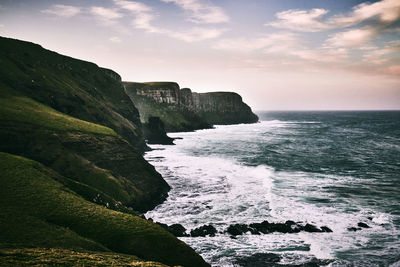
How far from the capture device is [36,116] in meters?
37.6

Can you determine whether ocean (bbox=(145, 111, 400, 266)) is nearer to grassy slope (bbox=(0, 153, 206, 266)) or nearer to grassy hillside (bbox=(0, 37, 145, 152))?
grassy slope (bbox=(0, 153, 206, 266))

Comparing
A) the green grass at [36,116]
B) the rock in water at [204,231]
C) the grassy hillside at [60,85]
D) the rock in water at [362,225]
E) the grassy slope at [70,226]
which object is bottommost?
the rock in water at [204,231]

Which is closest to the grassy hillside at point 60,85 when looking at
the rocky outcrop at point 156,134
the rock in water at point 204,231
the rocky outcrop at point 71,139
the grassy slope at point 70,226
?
the rocky outcrop at point 71,139

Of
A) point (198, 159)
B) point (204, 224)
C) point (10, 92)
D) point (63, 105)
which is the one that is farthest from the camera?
point (198, 159)

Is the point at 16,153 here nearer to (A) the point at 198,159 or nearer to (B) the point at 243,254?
(B) the point at 243,254

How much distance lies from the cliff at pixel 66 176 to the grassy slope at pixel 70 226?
0.06 metres

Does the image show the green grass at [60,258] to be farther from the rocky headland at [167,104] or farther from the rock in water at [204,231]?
the rocky headland at [167,104]

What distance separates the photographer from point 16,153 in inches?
1238

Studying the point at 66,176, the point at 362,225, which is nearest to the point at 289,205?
the point at 362,225

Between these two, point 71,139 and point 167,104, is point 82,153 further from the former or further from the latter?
point 167,104

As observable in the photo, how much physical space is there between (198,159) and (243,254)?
44.1m

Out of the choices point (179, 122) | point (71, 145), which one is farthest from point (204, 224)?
point (179, 122)

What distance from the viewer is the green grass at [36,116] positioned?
35.4 meters

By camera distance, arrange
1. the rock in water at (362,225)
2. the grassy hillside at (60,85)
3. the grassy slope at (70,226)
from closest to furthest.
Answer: the grassy slope at (70,226), the rock in water at (362,225), the grassy hillside at (60,85)
